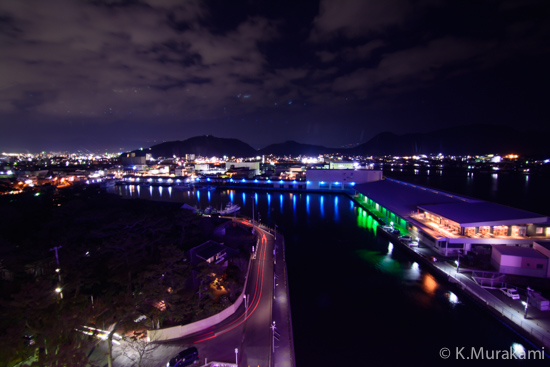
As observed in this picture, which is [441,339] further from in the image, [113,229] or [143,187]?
[143,187]

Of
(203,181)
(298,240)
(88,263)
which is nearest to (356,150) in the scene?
(203,181)

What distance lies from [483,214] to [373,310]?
5.60 metres

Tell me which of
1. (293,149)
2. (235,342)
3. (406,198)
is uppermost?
(293,149)

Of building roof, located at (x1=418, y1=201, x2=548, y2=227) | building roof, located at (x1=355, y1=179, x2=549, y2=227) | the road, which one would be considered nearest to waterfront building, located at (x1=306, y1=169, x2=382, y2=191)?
building roof, located at (x1=355, y1=179, x2=549, y2=227)

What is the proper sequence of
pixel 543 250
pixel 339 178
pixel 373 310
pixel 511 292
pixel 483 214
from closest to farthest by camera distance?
1. pixel 511 292
2. pixel 373 310
3. pixel 543 250
4. pixel 483 214
5. pixel 339 178

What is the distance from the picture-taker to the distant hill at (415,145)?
6850 cm

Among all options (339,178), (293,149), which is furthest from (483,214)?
(293,149)

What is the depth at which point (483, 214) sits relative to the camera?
8.48 m

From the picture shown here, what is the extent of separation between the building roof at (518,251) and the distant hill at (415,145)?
7375 cm

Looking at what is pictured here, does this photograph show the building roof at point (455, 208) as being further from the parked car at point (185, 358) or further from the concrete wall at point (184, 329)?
the parked car at point (185, 358)

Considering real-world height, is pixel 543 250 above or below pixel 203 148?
below

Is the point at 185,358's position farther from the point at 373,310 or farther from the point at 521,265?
the point at 521,265

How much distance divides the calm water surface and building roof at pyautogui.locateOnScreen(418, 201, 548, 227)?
2.06 metres

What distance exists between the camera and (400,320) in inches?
212
